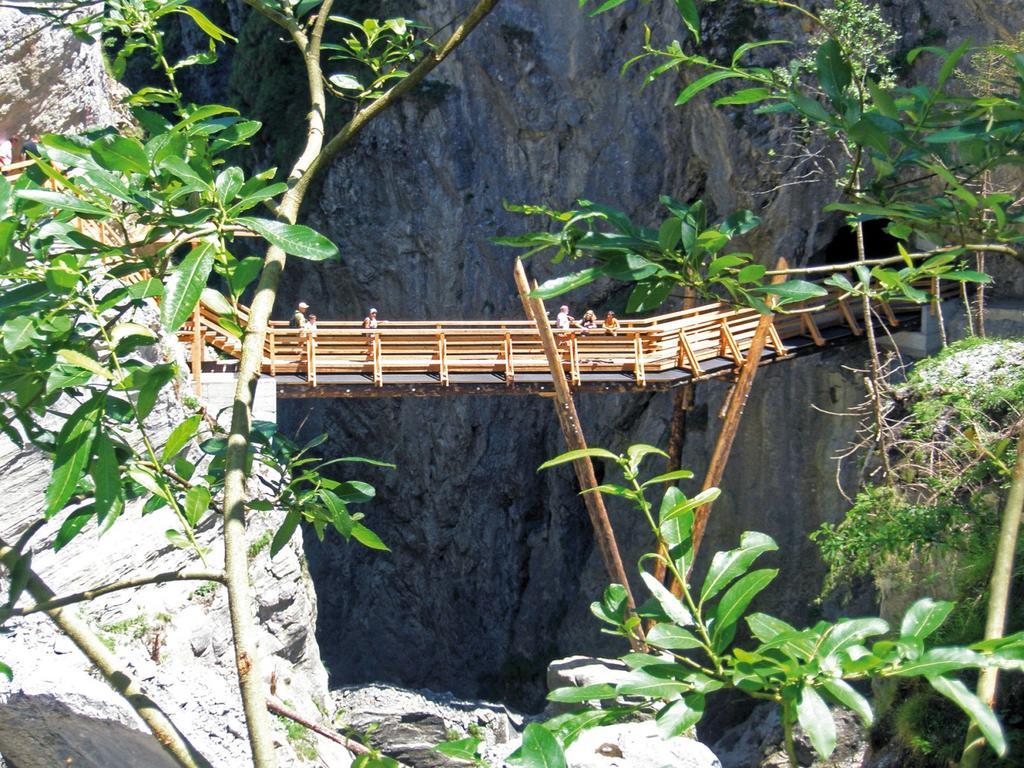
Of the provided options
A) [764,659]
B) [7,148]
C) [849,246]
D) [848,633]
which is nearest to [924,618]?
[848,633]

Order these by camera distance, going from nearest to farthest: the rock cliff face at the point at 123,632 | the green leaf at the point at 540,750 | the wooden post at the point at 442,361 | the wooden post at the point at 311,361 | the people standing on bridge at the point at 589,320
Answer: the green leaf at the point at 540,750, the rock cliff face at the point at 123,632, the wooden post at the point at 311,361, the wooden post at the point at 442,361, the people standing on bridge at the point at 589,320

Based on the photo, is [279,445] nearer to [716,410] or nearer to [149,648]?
[149,648]

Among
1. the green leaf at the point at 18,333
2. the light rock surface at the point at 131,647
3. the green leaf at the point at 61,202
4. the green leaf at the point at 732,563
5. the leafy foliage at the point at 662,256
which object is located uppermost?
the green leaf at the point at 61,202

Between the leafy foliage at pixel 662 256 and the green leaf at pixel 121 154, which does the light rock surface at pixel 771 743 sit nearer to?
the leafy foliage at pixel 662 256

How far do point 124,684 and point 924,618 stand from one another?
110cm

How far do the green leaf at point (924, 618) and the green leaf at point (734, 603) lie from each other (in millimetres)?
159

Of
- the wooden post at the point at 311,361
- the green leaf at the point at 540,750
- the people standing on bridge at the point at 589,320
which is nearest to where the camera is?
the green leaf at the point at 540,750

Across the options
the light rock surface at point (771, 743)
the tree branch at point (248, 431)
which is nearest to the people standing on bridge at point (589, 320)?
the light rock surface at point (771, 743)

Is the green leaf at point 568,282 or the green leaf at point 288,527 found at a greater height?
the green leaf at point 568,282

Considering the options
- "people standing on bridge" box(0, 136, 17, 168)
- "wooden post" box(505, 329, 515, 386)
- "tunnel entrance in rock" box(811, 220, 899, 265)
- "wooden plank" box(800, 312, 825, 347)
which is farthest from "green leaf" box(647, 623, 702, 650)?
"tunnel entrance in rock" box(811, 220, 899, 265)

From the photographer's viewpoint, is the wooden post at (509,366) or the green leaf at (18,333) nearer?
the green leaf at (18,333)

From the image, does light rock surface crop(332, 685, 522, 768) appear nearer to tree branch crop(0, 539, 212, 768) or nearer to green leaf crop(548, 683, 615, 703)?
tree branch crop(0, 539, 212, 768)

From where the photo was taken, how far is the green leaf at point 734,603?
125cm

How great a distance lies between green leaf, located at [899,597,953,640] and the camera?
119 cm
